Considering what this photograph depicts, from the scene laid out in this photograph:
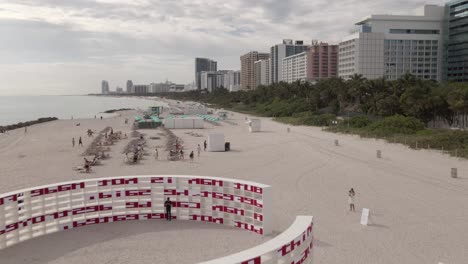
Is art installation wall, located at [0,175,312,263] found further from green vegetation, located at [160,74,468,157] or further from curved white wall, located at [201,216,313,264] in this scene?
green vegetation, located at [160,74,468,157]

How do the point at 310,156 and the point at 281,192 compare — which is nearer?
the point at 281,192

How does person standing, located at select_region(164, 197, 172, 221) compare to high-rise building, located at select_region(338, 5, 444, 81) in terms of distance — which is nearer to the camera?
person standing, located at select_region(164, 197, 172, 221)

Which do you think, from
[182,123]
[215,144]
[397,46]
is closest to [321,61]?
[397,46]

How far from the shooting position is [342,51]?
13662 centimetres

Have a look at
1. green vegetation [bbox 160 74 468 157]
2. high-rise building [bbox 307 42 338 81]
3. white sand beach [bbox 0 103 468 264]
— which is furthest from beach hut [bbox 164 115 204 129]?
high-rise building [bbox 307 42 338 81]

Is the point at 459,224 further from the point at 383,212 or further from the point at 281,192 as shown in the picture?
the point at 281,192

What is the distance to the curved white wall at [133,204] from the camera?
43.8 feet

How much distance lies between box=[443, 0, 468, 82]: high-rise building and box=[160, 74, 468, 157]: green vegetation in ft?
174

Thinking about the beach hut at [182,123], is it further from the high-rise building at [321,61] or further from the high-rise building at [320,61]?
the high-rise building at [321,61]

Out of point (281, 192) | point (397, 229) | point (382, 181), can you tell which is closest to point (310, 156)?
point (382, 181)

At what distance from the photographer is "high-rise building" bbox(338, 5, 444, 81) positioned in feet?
415

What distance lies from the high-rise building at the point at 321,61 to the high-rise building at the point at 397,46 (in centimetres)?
4673

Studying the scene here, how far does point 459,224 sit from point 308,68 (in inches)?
6698

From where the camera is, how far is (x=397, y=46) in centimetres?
12775
